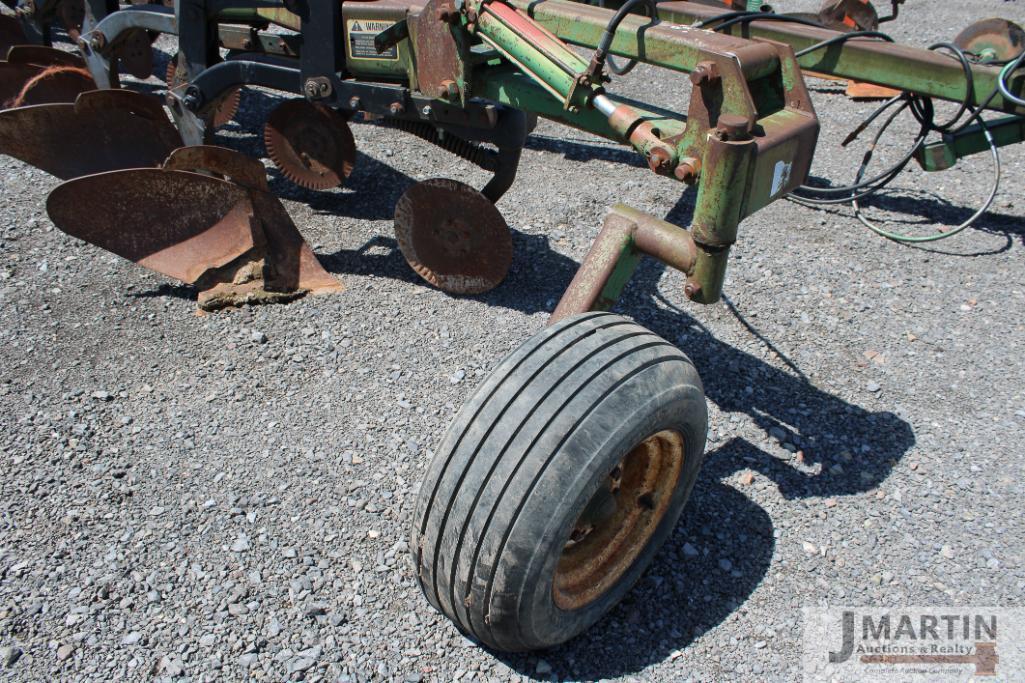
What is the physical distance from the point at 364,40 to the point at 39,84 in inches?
91.4

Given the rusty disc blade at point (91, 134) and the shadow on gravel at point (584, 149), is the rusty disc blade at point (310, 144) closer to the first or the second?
the rusty disc blade at point (91, 134)

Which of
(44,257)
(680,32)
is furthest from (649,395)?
(44,257)

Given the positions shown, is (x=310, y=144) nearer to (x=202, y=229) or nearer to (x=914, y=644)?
(x=202, y=229)

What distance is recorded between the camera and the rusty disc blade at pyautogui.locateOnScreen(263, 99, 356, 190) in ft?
14.0

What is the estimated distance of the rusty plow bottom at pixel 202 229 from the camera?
3.46 metres

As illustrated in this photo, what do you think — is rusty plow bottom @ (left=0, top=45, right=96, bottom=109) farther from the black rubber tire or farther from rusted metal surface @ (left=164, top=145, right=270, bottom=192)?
the black rubber tire

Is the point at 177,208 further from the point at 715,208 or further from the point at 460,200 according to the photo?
the point at 715,208

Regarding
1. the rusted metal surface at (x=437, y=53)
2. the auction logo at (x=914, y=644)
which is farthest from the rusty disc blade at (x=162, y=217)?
the auction logo at (x=914, y=644)

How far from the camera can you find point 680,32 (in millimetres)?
2506

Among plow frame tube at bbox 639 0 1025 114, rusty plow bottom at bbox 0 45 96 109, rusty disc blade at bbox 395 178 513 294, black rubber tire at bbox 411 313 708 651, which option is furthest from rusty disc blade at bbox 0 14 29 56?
black rubber tire at bbox 411 313 708 651

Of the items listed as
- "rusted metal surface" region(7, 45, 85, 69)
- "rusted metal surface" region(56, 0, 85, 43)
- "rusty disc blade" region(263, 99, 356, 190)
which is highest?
"rusted metal surface" region(56, 0, 85, 43)

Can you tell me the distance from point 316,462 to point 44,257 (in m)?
1.94

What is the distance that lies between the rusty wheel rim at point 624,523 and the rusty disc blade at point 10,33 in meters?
5.29

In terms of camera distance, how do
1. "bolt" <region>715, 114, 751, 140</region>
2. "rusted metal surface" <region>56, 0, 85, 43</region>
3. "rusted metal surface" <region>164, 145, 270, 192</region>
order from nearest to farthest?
1. "bolt" <region>715, 114, 751, 140</region>
2. "rusted metal surface" <region>164, 145, 270, 192</region>
3. "rusted metal surface" <region>56, 0, 85, 43</region>
